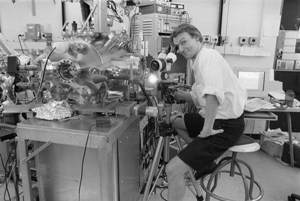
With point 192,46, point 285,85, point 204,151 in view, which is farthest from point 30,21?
point 285,85

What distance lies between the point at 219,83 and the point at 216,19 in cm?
226

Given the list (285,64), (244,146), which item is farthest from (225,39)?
(244,146)

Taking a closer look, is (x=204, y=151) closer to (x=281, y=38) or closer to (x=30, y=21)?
(x=281, y=38)

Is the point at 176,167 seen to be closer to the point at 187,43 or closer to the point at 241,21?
the point at 187,43

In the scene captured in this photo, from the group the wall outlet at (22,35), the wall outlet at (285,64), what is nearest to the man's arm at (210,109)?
the wall outlet at (285,64)

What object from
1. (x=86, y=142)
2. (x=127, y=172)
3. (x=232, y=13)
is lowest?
(x=127, y=172)

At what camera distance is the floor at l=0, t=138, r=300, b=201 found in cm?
204

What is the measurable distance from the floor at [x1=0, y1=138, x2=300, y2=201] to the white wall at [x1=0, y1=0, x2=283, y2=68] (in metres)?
1.38

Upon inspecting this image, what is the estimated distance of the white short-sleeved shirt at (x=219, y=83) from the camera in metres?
1.28

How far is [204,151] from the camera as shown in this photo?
1.44 m

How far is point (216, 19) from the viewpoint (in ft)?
10.5

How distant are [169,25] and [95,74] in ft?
5.57

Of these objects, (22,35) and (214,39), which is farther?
(22,35)

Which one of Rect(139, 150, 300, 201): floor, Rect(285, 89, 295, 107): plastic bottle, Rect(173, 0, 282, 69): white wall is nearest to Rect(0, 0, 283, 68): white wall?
Rect(173, 0, 282, 69): white wall
